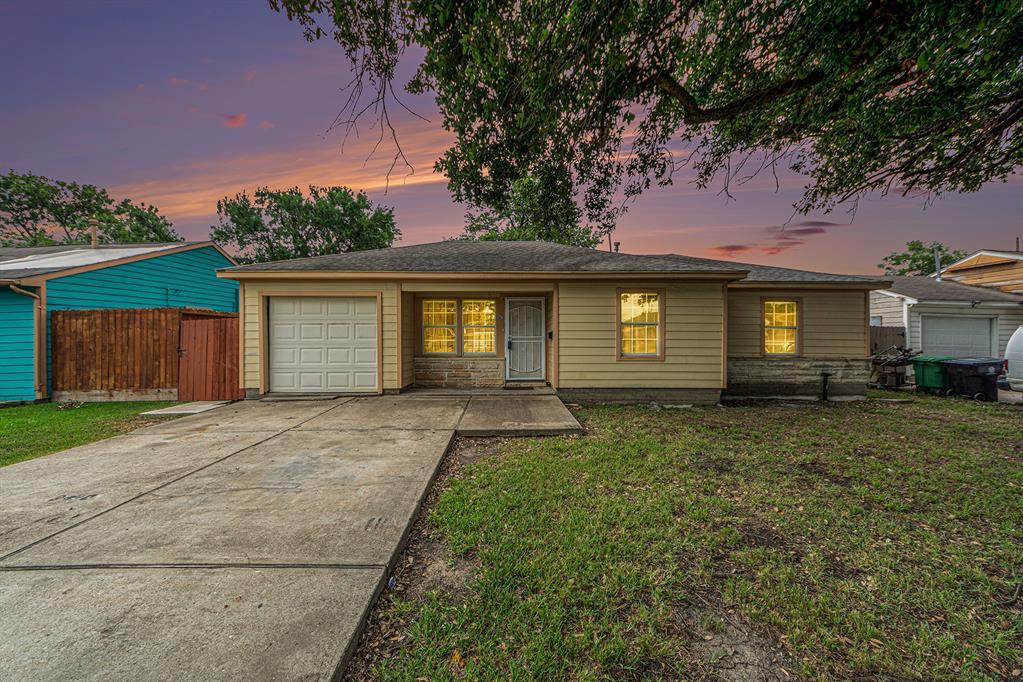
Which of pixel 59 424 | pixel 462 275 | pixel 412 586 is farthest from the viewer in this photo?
pixel 462 275

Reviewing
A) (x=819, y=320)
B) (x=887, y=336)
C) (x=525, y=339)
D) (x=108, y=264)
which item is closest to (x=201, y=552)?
(x=525, y=339)

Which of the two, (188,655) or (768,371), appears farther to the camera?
(768,371)

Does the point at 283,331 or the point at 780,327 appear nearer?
the point at 283,331

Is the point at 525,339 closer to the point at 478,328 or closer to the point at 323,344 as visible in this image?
the point at 478,328

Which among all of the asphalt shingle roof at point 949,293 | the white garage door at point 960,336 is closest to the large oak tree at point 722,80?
the asphalt shingle roof at point 949,293

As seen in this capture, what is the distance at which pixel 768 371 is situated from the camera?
900cm

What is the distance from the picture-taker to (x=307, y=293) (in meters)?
8.23

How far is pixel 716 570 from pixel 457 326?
7.69m

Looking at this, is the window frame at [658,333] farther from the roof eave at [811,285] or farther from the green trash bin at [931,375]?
the green trash bin at [931,375]

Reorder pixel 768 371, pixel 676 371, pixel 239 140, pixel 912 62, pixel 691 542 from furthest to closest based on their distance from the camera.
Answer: pixel 239 140, pixel 768 371, pixel 676 371, pixel 912 62, pixel 691 542

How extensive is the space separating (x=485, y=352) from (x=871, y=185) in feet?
24.4

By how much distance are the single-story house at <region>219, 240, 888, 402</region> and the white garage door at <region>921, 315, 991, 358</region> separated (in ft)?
24.3

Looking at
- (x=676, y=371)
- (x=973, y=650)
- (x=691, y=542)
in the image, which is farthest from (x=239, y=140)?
(x=973, y=650)

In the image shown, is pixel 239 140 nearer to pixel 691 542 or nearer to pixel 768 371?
pixel 691 542
